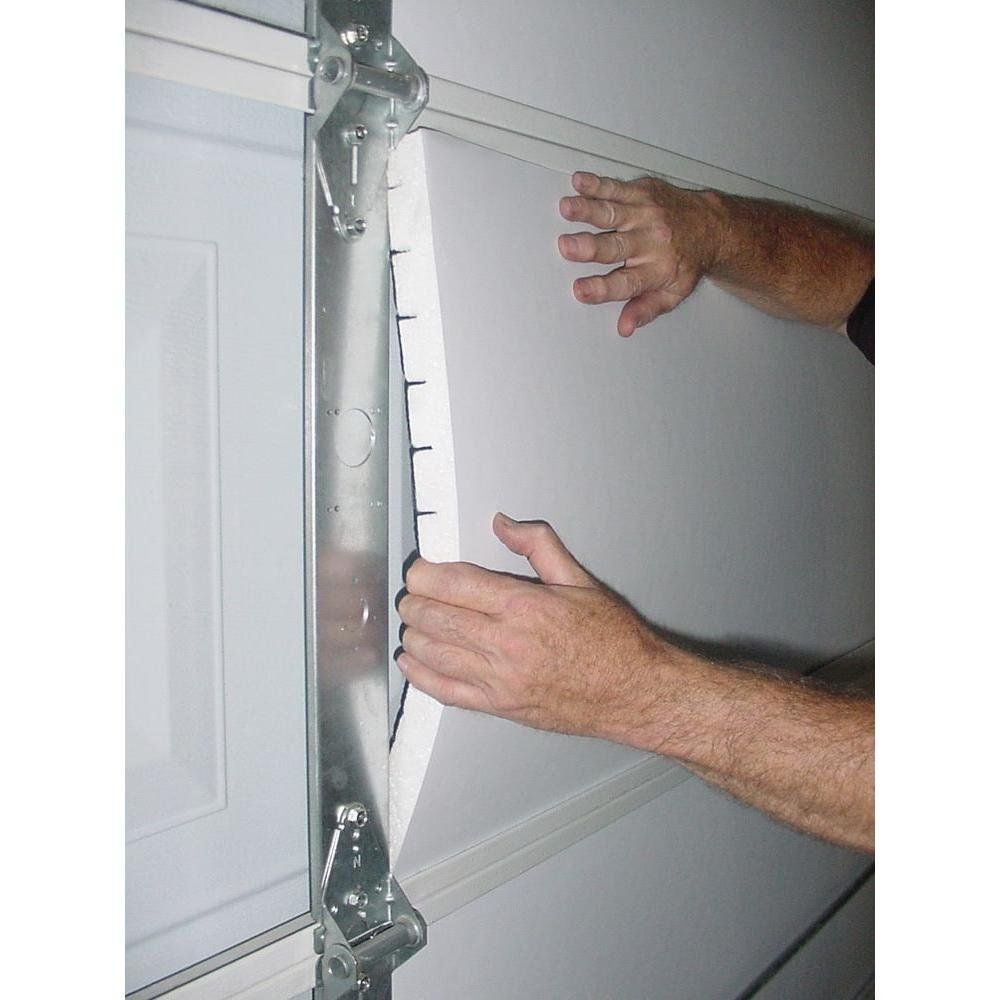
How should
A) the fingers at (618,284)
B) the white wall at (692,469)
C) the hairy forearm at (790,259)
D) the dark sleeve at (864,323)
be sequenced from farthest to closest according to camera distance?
the dark sleeve at (864,323), the hairy forearm at (790,259), the fingers at (618,284), the white wall at (692,469)

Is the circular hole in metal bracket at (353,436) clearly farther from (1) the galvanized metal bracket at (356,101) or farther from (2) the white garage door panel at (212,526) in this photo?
(1) the galvanized metal bracket at (356,101)

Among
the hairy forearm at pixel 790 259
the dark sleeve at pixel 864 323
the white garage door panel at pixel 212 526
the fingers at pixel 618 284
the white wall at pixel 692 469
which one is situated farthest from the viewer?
the dark sleeve at pixel 864 323

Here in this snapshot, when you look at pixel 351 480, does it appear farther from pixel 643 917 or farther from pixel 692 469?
pixel 643 917

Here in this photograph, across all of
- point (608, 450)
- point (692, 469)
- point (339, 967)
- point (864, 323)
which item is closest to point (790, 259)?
point (864, 323)

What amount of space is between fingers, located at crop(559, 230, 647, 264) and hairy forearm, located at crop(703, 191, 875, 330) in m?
0.21

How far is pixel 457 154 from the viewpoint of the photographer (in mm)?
895

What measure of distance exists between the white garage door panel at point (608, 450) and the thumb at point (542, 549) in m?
0.02

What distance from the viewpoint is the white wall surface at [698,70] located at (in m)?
1.01

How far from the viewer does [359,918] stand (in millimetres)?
924

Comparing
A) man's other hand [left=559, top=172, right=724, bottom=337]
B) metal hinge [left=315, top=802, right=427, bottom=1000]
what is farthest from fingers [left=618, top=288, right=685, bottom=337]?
metal hinge [left=315, top=802, right=427, bottom=1000]

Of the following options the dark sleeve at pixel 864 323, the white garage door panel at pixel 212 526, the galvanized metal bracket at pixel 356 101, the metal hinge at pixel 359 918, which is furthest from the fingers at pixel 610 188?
the metal hinge at pixel 359 918

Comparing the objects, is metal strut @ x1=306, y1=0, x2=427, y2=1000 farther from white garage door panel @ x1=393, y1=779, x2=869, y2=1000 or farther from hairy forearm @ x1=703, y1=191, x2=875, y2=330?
hairy forearm @ x1=703, y1=191, x2=875, y2=330

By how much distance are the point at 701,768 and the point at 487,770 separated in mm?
251
